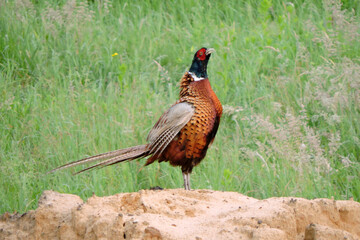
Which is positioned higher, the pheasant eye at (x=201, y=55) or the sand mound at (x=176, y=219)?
the pheasant eye at (x=201, y=55)

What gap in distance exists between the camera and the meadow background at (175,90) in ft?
15.2

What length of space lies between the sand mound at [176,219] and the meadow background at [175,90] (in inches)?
52.9

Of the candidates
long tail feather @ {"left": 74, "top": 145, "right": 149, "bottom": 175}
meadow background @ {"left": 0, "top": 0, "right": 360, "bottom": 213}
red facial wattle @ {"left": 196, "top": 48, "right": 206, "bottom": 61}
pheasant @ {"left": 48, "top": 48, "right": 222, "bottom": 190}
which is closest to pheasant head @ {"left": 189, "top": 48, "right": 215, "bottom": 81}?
red facial wattle @ {"left": 196, "top": 48, "right": 206, "bottom": 61}

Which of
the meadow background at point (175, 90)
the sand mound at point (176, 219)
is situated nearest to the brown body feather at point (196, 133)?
the meadow background at point (175, 90)

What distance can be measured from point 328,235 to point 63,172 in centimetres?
294

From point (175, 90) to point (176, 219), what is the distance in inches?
133

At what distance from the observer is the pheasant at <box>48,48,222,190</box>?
4035mm

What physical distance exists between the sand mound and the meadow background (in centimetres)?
134

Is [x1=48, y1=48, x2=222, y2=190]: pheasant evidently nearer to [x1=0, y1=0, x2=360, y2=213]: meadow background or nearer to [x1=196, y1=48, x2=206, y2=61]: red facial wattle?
[x1=196, y1=48, x2=206, y2=61]: red facial wattle

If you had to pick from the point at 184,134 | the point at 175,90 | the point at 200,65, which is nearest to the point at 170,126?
the point at 184,134

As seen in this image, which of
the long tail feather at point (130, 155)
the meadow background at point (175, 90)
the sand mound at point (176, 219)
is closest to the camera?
the sand mound at point (176, 219)

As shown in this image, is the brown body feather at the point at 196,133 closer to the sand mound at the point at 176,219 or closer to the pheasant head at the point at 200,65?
the pheasant head at the point at 200,65

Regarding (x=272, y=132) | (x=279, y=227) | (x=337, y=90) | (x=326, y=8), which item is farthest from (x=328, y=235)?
(x=326, y=8)

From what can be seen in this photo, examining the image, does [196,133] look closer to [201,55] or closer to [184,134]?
[184,134]
